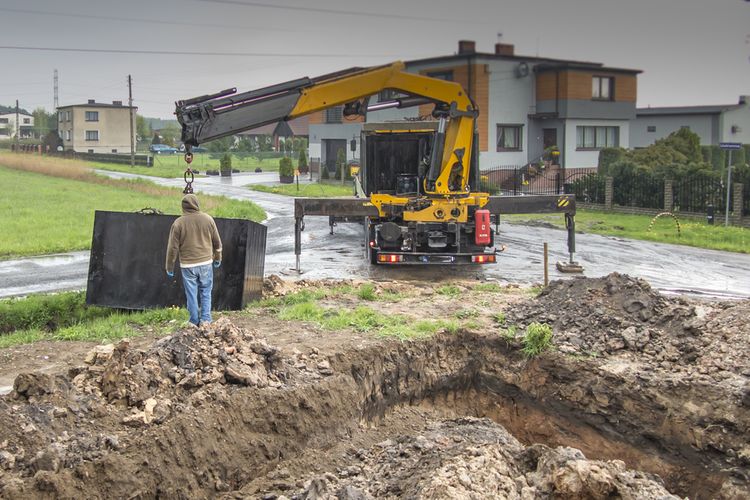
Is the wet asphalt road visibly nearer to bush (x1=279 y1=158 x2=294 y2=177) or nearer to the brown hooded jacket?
Answer: the brown hooded jacket

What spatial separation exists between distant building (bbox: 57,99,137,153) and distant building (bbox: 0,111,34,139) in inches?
1450

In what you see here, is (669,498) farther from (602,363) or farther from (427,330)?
(427,330)

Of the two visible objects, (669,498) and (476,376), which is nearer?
(669,498)

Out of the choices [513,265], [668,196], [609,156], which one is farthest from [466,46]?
[513,265]

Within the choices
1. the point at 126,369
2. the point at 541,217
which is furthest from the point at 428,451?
the point at 541,217

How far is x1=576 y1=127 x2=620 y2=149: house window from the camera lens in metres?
41.5

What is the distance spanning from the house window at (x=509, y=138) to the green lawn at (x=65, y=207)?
51.4ft

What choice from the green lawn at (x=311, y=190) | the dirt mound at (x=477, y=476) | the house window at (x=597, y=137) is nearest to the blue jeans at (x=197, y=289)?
the dirt mound at (x=477, y=476)

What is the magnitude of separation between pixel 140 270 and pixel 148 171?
4818 cm

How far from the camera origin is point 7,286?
1543cm

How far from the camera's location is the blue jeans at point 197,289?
9652 millimetres

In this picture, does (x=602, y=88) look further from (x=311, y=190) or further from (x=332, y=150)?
(x=332, y=150)

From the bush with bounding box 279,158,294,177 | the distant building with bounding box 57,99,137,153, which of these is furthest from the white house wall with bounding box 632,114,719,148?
the distant building with bounding box 57,99,137,153

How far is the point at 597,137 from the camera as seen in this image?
42125 millimetres
